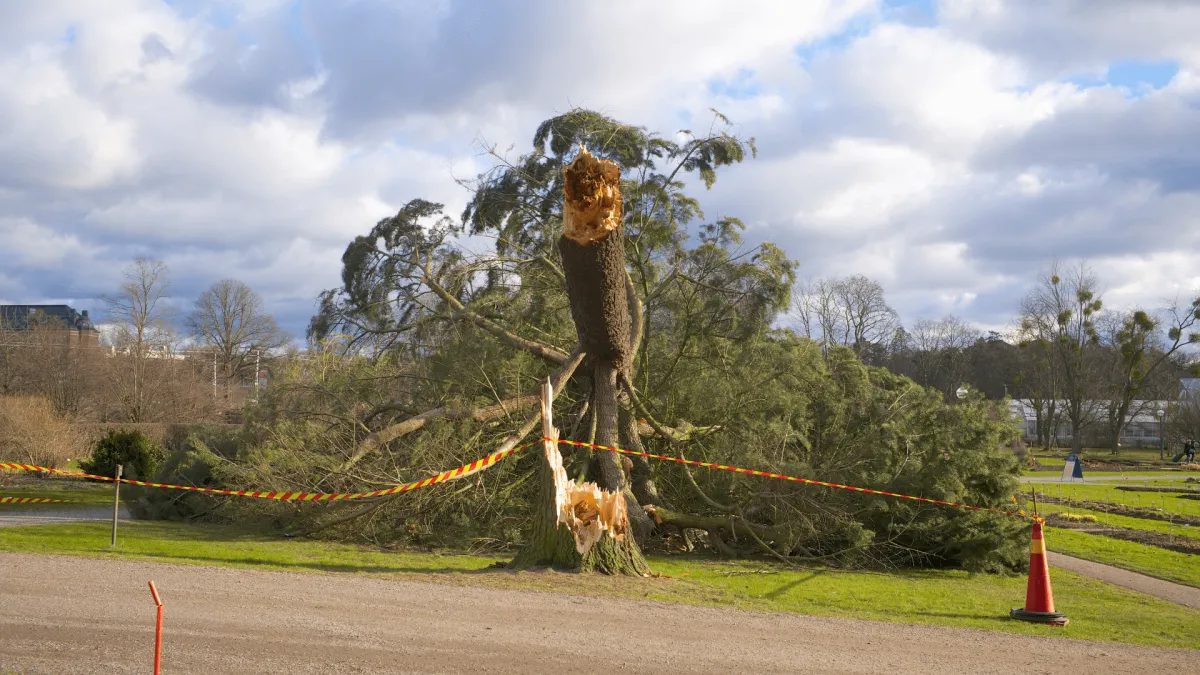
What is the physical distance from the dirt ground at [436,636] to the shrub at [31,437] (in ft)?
52.3

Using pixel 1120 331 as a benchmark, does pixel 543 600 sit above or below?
below

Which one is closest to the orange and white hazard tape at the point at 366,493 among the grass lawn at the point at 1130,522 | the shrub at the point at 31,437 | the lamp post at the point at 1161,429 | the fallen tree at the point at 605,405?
the fallen tree at the point at 605,405

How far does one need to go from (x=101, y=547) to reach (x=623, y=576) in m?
6.30

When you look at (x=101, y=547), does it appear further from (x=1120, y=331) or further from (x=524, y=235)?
(x=1120, y=331)

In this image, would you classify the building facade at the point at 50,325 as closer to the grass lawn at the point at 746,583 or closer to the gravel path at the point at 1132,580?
the grass lawn at the point at 746,583

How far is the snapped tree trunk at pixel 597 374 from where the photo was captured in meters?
9.75

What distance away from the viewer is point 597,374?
43.8 ft

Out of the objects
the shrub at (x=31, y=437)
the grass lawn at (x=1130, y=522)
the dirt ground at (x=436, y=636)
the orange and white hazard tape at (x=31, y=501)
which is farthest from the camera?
the shrub at (x=31, y=437)

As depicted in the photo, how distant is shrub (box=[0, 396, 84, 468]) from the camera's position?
22.6 m

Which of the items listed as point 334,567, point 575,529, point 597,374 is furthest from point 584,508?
point 597,374

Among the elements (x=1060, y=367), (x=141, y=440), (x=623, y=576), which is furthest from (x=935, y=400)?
(x=1060, y=367)

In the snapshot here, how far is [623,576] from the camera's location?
9664 mm

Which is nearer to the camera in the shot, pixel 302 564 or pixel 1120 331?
pixel 302 564

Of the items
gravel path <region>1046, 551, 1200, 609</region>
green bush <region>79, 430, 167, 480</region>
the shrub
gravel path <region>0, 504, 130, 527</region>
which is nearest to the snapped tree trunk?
gravel path <region>1046, 551, 1200, 609</region>
